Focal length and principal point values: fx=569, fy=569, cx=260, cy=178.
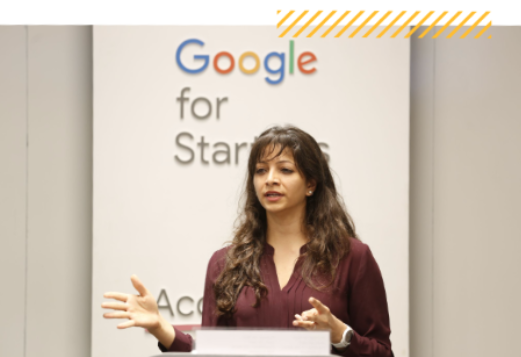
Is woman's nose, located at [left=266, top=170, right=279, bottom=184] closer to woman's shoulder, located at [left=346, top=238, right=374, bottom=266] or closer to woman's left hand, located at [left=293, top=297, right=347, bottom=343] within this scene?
woman's shoulder, located at [left=346, top=238, right=374, bottom=266]

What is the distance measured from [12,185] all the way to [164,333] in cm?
225

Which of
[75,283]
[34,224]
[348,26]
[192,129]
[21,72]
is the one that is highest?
[348,26]

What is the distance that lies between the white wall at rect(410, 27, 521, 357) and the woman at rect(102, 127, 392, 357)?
5.13 feet

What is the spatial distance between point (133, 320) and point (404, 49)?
2610 mm

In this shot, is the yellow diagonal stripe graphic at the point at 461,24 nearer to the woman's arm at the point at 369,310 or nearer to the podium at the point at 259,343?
the woman's arm at the point at 369,310

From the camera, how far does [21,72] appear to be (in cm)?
381

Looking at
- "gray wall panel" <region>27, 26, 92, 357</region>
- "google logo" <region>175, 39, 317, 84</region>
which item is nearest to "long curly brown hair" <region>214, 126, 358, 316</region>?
"google logo" <region>175, 39, 317, 84</region>

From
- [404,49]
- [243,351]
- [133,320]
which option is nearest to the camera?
[243,351]

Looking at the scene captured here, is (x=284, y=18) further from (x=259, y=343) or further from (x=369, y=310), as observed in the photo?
(x=259, y=343)

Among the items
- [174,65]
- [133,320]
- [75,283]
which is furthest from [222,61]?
[133,320]

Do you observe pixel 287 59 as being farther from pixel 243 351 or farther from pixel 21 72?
pixel 243 351

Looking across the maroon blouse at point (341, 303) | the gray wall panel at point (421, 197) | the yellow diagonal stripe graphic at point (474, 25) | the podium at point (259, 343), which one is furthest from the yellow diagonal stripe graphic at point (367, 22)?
the podium at point (259, 343)

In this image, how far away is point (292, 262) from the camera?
7.70ft

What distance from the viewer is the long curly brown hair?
7.45 ft
